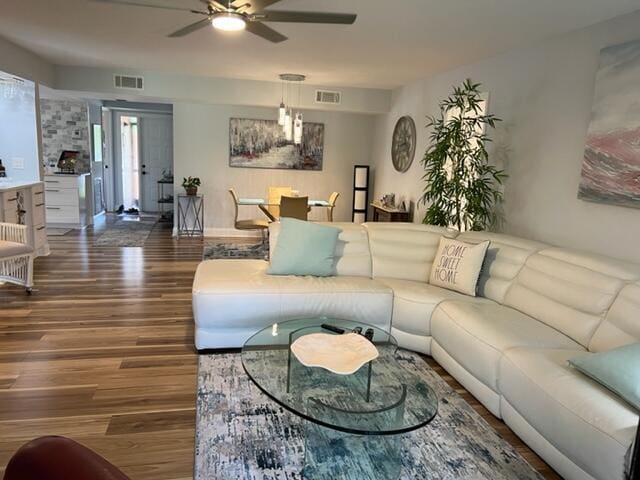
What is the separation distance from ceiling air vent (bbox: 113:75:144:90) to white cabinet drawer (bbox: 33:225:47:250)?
214 centimetres

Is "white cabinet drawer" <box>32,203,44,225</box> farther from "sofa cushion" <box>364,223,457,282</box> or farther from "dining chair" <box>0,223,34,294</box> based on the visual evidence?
"sofa cushion" <box>364,223,457,282</box>

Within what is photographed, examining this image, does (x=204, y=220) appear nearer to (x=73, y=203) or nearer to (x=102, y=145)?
(x=73, y=203)

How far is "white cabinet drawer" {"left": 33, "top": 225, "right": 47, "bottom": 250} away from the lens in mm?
5342

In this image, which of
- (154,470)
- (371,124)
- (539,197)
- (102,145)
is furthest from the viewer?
(102,145)

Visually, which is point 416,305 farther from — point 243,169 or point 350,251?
point 243,169

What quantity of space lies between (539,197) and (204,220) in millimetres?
→ 5504

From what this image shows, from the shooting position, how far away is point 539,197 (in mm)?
3631

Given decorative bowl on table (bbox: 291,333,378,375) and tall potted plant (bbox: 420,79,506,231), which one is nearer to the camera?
decorative bowl on table (bbox: 291,333,378,375)

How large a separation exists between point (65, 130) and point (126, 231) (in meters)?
2.28

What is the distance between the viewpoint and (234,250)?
21.4ft

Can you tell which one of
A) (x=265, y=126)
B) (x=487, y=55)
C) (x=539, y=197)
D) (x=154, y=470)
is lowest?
(x=154, y=470)

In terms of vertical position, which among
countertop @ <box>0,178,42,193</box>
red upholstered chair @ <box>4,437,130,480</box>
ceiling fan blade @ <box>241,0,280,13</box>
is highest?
ceiling fan blade @ <box>241,0,280,13</box>

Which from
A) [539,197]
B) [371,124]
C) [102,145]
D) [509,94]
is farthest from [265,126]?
[539,197]

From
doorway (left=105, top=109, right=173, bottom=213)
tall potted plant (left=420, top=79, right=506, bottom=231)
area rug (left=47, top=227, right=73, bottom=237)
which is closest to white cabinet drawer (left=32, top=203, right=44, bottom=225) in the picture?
area rug (left=47, top=227, right=73, bottom=237)
